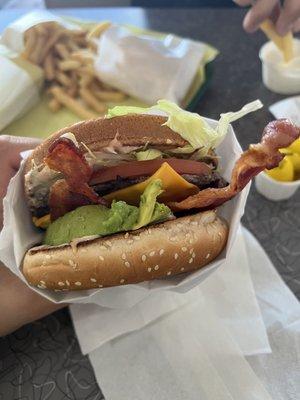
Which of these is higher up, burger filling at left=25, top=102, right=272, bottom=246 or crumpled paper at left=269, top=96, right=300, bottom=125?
burger filling at left=25, top=102, right=272, bottom=246

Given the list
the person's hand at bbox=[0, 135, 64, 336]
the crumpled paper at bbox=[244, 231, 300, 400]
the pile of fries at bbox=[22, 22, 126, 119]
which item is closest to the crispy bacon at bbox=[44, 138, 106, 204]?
the person's hand at bbox=[0, 135, 64, 336]

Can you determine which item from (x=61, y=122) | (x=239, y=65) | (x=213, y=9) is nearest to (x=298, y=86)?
(x=239, y=65)

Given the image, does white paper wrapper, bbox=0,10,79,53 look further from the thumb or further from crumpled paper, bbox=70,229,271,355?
crumpled paper, bbox=70,229,271,355

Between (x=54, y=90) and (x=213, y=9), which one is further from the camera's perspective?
(x=213, y=9)

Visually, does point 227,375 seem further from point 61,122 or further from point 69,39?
point 69,39

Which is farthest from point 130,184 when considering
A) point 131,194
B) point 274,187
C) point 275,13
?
point 275,13

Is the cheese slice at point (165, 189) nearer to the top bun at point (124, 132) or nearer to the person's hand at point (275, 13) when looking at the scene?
the top bun at point (124, 132)

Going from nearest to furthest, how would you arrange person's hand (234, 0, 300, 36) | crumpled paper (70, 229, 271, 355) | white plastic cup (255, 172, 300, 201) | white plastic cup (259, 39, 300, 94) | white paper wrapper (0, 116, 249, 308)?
white paper wrapper (0, 116, 249, 308), crumpled paper (70, 229, 271, 355), white plastic cup (255, 172, 300, 201), person's hand (234, 0, 300, 36), white plastic cup (259, 39, 300, 94)
